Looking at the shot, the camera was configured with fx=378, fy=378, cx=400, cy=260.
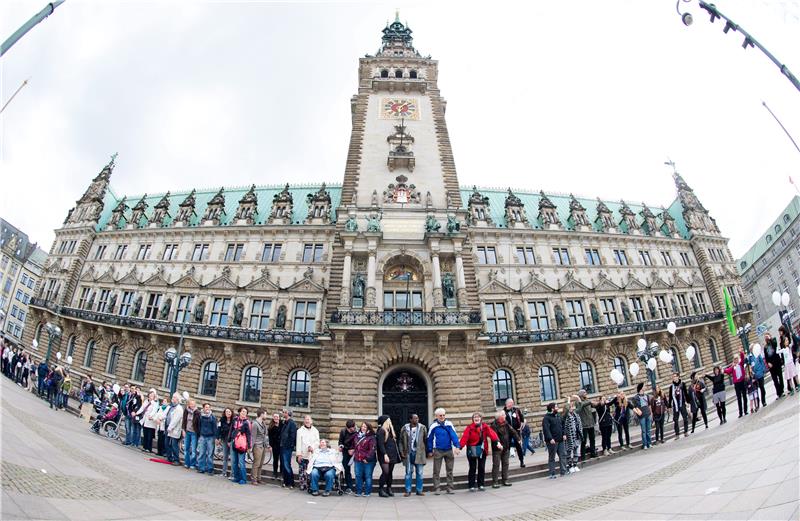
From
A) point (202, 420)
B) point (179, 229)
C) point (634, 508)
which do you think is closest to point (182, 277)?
point (179, 229)

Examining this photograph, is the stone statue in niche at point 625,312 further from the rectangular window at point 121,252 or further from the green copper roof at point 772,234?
the rectangular window at point 121,252

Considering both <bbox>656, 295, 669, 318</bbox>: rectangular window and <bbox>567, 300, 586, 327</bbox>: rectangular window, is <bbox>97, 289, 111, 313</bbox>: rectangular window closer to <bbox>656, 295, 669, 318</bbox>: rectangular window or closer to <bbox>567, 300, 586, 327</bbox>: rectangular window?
<bbox>567, 300, 586, 327</bbox>: rectangular window

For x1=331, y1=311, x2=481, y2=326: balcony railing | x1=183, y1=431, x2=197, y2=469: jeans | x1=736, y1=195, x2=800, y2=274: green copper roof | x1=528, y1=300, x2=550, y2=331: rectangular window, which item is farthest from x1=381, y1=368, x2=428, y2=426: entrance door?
x1=736, y1=195, x2=800, y2=274: green copper roof

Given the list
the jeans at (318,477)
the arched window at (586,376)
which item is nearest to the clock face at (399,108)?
the arched window at (586,376)

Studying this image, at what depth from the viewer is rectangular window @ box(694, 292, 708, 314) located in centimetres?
3634

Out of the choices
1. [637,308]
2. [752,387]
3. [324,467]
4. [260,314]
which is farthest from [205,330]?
[637,308]

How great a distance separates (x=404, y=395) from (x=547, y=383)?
12.0 m

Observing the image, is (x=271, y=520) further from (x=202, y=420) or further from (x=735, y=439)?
(x=735, y=439)

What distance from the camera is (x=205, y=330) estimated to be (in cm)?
2733

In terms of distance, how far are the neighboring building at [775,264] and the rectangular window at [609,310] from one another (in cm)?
3091

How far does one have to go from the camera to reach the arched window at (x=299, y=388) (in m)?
25.3

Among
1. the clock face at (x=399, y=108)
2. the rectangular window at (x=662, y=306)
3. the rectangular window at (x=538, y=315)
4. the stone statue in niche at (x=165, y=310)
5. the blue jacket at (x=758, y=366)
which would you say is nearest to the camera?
the blue jacket at (x=758, y=366)

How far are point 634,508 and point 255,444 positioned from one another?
29.5 feet

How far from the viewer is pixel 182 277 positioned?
3122 centimetres
